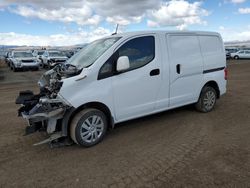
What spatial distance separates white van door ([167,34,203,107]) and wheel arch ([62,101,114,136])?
1563 mm

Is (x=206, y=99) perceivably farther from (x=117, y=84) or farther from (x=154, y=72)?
(x=117, y=84)

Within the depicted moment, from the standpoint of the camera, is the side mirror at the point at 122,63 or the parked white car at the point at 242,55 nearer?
the side mirror at the point at 122,63

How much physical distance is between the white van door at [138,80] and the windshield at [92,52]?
1.01 ft

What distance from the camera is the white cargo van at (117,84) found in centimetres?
442

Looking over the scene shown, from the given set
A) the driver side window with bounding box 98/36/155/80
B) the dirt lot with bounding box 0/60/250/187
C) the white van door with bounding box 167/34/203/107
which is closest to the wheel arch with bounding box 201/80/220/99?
the white van door with bounding box 167/34/203/107

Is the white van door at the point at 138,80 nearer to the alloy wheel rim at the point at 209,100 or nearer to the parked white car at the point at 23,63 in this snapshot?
the alloy wheel rim at the point at 209,100

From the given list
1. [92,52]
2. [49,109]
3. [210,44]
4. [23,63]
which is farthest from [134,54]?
[23,63]

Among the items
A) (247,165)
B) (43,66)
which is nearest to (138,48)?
(247,165)

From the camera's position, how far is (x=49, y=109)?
4.35m

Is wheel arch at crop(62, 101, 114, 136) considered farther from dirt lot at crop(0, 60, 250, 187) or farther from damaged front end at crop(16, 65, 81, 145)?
dirt lot at crop(0, 60, 250, 187)

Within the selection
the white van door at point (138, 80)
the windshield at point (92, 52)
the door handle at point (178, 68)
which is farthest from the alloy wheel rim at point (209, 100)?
the windshield at point (92, 52)

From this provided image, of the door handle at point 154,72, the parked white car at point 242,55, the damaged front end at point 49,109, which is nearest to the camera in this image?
the damaged front end at point 49,109

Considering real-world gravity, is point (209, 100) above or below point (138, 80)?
below

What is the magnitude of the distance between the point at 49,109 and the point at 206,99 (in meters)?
3.90
